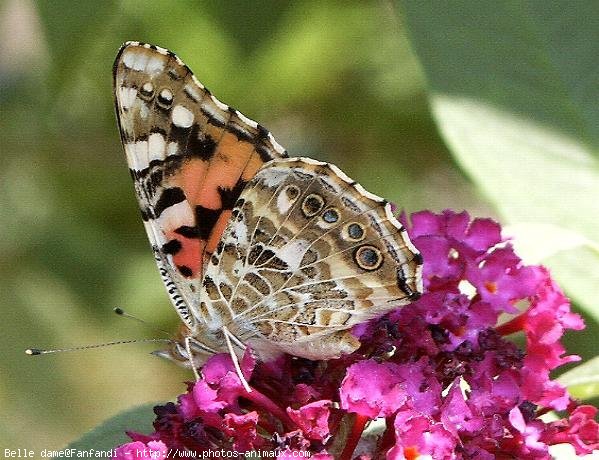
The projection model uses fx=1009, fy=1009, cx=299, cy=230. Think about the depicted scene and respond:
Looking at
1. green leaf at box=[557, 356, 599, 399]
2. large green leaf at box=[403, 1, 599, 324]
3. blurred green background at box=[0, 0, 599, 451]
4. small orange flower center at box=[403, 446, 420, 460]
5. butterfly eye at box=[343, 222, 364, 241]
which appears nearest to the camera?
small orange flower center at box=[403, 446, 420, 460]

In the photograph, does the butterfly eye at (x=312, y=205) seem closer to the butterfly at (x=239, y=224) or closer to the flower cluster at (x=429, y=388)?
the butterfly at (x=239, y=224)

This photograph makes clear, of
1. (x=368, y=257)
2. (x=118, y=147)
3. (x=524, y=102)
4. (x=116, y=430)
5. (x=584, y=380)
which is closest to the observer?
(x=368, y=257)

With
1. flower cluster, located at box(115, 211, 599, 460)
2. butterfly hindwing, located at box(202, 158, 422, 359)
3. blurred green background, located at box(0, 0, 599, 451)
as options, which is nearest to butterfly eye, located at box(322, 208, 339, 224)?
butterfly hindwing, located at box(202, 158, 422, 359)

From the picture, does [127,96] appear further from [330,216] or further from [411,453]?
[411,453]

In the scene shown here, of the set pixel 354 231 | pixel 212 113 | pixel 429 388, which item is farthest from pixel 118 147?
pixel 429 388

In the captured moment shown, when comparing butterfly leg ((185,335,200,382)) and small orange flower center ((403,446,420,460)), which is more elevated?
small orange flower center ((403,446,420,460))

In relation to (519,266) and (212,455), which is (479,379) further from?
(212,455)

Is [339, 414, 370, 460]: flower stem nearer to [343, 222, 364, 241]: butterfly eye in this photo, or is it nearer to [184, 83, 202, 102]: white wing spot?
[343, 222, 364, 241]: butterfly eye
